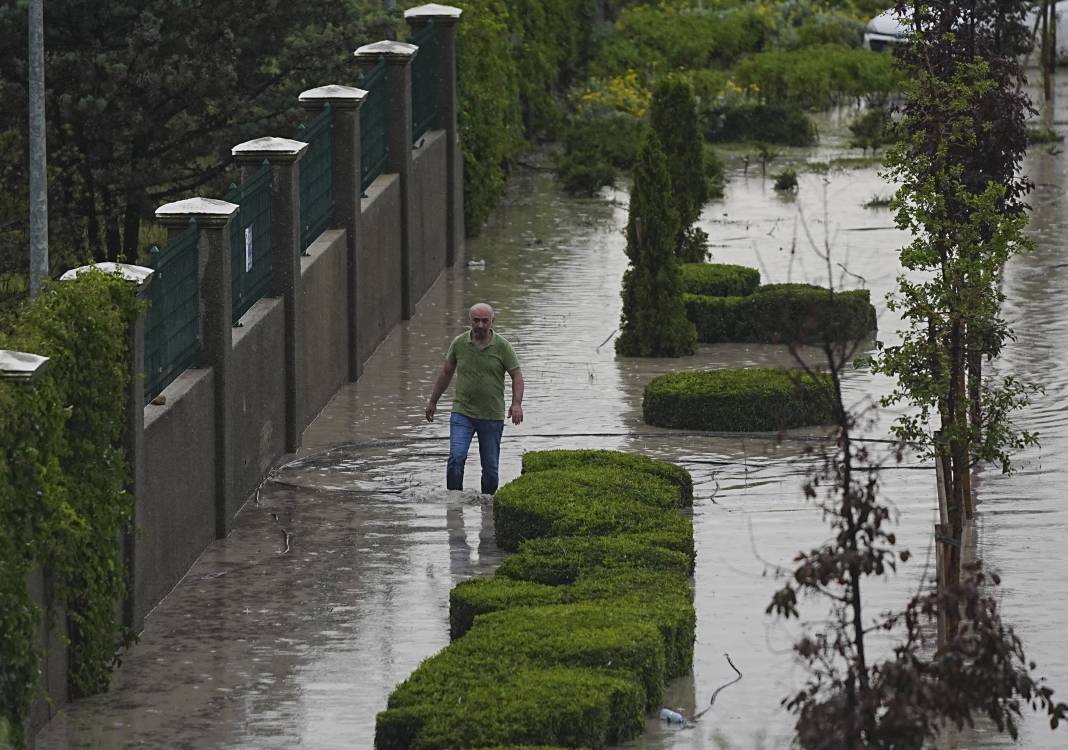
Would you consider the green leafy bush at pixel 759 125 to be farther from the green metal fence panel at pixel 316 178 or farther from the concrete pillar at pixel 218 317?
the concrete pillar at pixel 218 317

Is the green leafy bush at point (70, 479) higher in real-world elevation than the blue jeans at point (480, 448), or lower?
higher

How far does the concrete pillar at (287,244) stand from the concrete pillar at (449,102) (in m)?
8.26

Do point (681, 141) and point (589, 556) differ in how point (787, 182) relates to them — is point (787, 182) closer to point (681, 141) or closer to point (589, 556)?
point (681, 141)

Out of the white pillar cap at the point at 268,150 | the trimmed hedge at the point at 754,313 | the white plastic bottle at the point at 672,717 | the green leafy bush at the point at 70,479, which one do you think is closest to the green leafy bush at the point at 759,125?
the trimmed hedge at the point at 754,313

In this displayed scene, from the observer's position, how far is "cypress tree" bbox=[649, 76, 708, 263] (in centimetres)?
2266

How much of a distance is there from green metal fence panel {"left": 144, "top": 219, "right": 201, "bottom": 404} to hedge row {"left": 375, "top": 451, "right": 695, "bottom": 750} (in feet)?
7.43

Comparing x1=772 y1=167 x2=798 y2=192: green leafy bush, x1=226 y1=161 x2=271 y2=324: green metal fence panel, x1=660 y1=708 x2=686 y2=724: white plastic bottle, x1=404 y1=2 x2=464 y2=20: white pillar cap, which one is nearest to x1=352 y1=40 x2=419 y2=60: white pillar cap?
x1=404 y1=2 x2=464 y2=20: white pillar cap

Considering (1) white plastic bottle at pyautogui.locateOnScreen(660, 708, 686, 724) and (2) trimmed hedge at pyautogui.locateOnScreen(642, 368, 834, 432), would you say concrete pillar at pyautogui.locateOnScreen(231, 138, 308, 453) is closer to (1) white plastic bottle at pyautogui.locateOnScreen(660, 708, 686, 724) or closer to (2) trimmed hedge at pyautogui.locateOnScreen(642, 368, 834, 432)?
(2) trimmed hedge at pyautogui.locateOnScreen(642, 368, 834, 432)

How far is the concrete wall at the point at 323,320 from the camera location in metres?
19.1

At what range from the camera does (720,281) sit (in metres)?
23.3

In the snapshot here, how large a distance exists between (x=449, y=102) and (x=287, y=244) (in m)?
9.05

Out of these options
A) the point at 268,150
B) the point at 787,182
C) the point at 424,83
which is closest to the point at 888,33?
the point at 787,182

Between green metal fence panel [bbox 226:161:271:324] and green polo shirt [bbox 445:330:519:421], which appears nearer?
green polo shirt [bbox 445:330:519:421]

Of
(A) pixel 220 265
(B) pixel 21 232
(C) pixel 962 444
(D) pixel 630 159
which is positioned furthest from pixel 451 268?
(C) pixel 962 444
